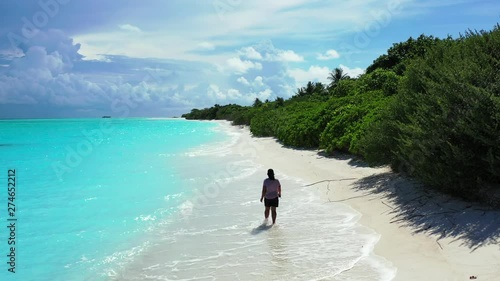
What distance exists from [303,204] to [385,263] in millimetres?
5076

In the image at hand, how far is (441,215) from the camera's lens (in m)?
8.85

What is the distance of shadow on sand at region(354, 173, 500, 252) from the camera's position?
7.44m

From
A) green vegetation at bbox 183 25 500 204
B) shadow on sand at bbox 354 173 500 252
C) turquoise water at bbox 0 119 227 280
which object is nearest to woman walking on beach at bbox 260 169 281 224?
shadow on sand at bbox 354 173 500 252

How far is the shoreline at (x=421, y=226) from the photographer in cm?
645

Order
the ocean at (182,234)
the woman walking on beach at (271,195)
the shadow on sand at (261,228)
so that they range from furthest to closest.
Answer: the woman walking on beach at (271,195), the shadow on sand at (261,228), the ocean at (182,234)

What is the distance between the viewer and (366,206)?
36.2ft

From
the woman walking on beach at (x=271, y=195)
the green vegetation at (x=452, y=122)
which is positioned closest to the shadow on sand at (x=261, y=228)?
the woman walking on beach at (x=271, y=195)

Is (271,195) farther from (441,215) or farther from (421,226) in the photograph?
(441,215)

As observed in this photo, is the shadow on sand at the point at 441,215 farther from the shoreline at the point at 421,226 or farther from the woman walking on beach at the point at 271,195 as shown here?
the woman walking on beach at the point at 271,195

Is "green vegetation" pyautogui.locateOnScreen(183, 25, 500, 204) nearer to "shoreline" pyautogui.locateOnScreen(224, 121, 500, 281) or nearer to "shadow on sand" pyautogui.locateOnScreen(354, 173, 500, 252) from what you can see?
"shadow on sand" pyautogui.locateOnScreen(354, 173, 500, 252)

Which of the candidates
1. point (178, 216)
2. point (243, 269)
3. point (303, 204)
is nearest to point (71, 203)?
point (178, 216)

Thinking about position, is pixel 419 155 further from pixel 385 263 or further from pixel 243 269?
pixel 243 269

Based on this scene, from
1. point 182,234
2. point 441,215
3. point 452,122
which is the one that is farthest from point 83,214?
point 452,122

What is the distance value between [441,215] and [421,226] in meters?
0.65
